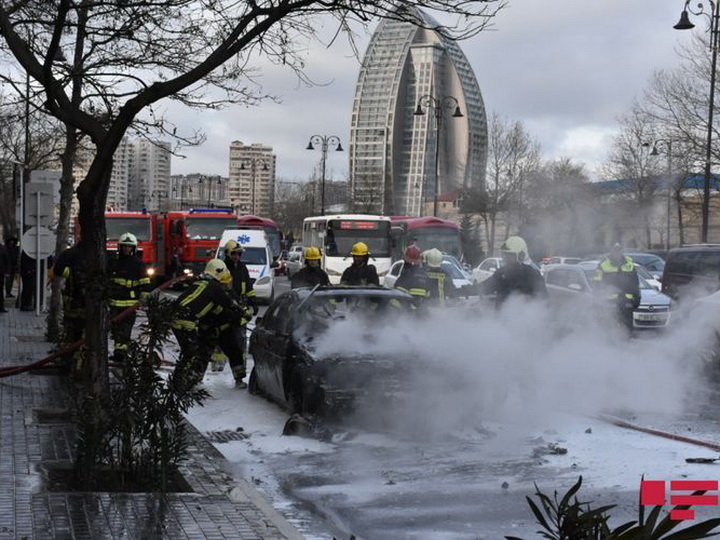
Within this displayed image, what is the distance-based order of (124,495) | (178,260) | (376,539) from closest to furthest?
(376,539), (124,495), (178,260)

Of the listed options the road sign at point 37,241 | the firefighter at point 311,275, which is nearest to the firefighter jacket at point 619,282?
the firefighter at point 311,275

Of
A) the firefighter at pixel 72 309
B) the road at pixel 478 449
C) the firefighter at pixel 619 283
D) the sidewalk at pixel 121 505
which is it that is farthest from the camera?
the firefighter at pixel 619 283

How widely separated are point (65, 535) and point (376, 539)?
5.85ft

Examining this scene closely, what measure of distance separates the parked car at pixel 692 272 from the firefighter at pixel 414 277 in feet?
22.5

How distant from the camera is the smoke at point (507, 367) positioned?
9.34 m

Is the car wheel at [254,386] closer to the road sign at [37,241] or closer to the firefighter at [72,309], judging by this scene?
the firefighter at [72,309]

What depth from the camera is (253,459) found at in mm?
8406

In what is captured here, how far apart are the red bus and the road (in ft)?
85.1

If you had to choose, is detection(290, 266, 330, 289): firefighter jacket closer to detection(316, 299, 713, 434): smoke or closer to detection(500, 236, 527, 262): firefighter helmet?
detection(316, 299, 713, 434): smoke

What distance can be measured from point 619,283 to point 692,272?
3912 mm

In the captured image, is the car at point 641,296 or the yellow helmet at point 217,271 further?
the car at point 641,296

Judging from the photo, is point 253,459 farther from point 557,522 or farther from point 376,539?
point 557,522

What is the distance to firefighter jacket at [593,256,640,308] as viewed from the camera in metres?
16.3

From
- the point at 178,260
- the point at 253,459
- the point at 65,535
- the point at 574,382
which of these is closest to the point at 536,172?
the point at 178,260
